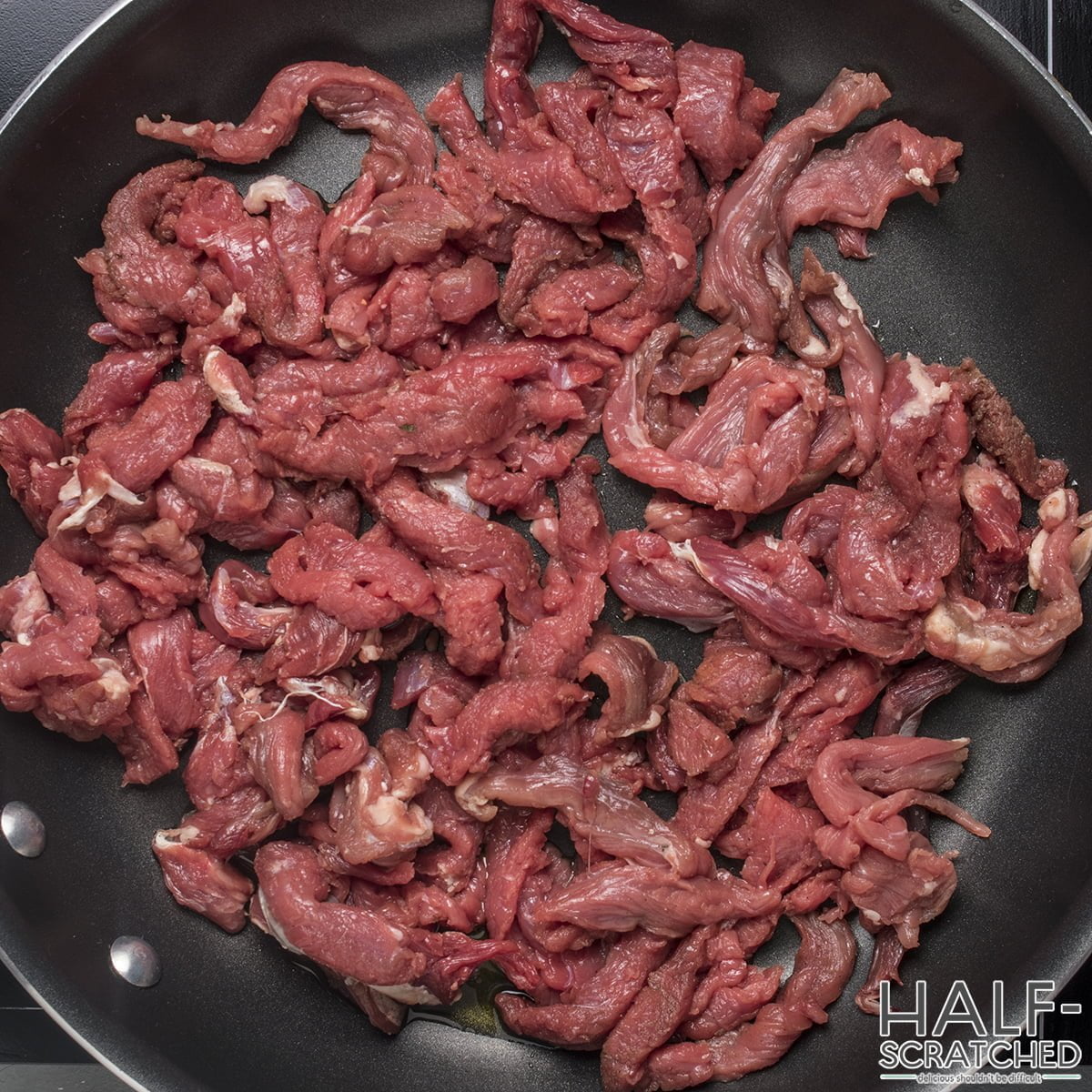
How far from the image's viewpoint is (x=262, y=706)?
11.7 feet

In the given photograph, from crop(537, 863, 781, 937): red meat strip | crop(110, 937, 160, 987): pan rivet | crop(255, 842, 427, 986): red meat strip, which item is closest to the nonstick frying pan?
crop(110, 937, 160, 987): pan rivet

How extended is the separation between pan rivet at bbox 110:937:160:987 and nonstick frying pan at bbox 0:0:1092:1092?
0.10 feet

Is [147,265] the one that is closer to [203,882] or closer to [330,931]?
[203,882]

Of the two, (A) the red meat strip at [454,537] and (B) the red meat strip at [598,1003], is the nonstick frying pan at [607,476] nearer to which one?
(B) the red meat strip at [598,1003]

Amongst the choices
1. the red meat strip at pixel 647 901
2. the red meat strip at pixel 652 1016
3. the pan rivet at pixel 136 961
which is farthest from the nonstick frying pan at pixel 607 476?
the red meat strip at pixel 647 901

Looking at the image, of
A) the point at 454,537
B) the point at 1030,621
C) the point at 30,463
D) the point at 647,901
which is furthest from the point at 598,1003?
the point at 30,463

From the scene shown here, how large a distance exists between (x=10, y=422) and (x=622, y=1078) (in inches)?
124

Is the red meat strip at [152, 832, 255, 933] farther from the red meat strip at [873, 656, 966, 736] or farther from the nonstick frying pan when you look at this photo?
the red meat strip at [873, 656, 966, 736]

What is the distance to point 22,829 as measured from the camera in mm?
3473

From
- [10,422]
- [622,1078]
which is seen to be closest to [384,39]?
[10,422]

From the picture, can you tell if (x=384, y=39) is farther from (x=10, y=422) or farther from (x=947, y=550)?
(x=947, y=550)

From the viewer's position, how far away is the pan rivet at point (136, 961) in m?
3.53

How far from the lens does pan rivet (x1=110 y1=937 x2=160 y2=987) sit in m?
3.53

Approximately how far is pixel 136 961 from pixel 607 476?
8.02 ft
